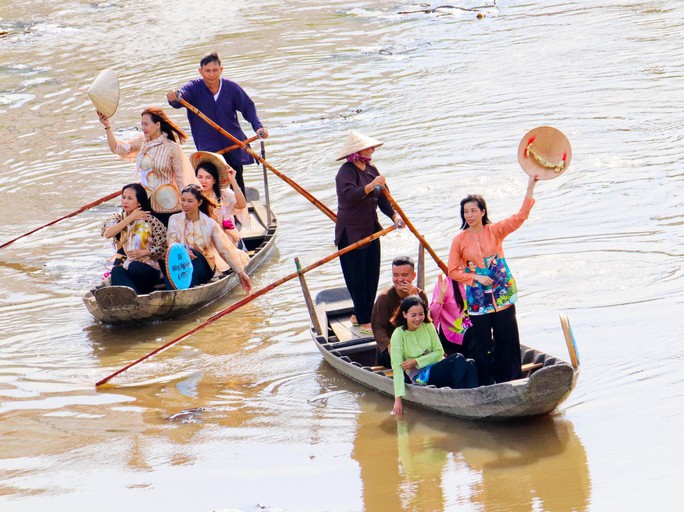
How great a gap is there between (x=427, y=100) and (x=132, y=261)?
304 inches

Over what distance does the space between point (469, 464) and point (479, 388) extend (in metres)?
0.46

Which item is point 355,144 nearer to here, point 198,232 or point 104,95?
point 198,232

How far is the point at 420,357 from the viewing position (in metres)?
7.26

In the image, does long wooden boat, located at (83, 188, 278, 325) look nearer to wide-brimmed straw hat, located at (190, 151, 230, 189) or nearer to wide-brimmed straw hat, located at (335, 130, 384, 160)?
wide-brimmed straw hat, located at (190, 151, 230, 189)

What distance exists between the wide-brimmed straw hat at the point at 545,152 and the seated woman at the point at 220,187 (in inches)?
135

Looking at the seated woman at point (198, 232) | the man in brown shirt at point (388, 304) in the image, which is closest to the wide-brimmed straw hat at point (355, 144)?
the man in brown shirt at point (388, 304)

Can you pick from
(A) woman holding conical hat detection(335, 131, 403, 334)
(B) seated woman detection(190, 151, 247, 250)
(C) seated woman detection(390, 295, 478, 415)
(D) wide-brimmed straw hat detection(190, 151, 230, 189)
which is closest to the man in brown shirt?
(C) seated woman detection(390, 295, 478, 415)

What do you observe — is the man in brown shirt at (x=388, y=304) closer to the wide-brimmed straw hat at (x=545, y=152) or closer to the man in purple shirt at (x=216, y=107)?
the wide-brimmed straw hat at (x=545, y=152)

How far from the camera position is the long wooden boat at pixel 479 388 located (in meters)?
6.70

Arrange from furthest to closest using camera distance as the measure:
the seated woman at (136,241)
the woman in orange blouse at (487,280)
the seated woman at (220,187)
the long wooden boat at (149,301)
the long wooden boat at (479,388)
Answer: the seated woman at (220,187)
the seated woman at (136,241)
the long wooden boat at (149,301)
the woman in orange blouse at (487,280)
the long wooden boat at (479,388)

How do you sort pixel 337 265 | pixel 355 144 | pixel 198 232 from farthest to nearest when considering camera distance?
pixel 337 265, pixel 198 232, pixel 355 144

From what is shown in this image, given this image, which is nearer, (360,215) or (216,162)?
(360,215)

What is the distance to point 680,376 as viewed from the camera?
7.64 meters

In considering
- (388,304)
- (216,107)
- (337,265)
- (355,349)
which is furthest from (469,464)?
(216,107)
